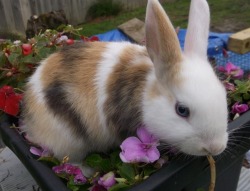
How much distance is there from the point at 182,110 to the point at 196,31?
199 mm

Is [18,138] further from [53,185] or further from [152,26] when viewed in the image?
[152,26]

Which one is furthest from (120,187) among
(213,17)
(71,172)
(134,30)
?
(213,17)

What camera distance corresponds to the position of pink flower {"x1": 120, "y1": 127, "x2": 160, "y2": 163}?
0.83 meters

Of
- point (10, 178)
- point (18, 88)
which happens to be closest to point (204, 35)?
point (18, 88)

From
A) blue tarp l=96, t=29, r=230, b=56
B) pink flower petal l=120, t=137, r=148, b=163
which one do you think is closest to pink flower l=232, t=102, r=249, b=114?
pink flower petal l=120, t=137, r=148, b=163

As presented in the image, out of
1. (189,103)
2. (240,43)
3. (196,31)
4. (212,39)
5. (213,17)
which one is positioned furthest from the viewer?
(213,17)

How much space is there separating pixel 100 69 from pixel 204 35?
0.86ft

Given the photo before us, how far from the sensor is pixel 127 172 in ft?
2.69

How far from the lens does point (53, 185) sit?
31.0 inches

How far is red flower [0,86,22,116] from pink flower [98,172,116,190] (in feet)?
1.18

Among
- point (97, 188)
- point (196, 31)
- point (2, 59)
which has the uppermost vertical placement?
point (196, 31)

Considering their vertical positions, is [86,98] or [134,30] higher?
[86,98]

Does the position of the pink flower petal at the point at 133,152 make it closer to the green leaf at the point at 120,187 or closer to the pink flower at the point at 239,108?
the green leaf at the point at 120,187

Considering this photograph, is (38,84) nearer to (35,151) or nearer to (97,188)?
(35,151)
